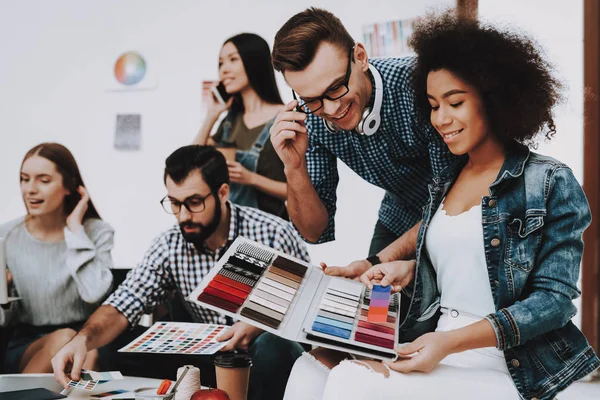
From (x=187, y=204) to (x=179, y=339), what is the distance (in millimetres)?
551

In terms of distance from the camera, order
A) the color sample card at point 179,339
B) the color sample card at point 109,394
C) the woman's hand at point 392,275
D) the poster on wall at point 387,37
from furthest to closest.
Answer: the poster on wall at point 387,37, the color sample card at point 179,339, the color sample card at point 109,394, the woman's hand at point 392,275

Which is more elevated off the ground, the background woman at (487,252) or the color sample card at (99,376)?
the background woman at (487,252)

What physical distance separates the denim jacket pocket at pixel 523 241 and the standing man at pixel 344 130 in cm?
38

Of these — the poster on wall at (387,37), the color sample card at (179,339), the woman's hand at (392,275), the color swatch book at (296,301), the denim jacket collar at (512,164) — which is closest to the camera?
the color swatch book at (296,301)

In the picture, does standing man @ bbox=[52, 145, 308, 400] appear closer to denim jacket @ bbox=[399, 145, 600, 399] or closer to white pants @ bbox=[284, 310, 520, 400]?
white pants @ bbox=[284, 310, 520, 400]

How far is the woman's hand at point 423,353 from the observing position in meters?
1.22

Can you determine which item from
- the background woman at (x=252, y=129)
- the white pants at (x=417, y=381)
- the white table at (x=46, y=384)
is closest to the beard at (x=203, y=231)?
the background woman at (x=252, y=129)

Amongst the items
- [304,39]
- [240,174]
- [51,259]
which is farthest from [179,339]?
[304,39]

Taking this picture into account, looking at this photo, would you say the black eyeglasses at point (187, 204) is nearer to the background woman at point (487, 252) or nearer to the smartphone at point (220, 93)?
the smartphone at point (220, 93)

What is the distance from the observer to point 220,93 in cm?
254

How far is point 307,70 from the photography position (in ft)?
5.87

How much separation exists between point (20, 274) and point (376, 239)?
57.4 inches

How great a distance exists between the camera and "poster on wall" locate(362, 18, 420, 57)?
2346 mm

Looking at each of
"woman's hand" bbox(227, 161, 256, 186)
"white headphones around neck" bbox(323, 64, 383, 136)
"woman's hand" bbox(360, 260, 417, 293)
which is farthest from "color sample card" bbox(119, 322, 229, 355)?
"white headphones around neck" bbox(323, 64, 383, 136)
